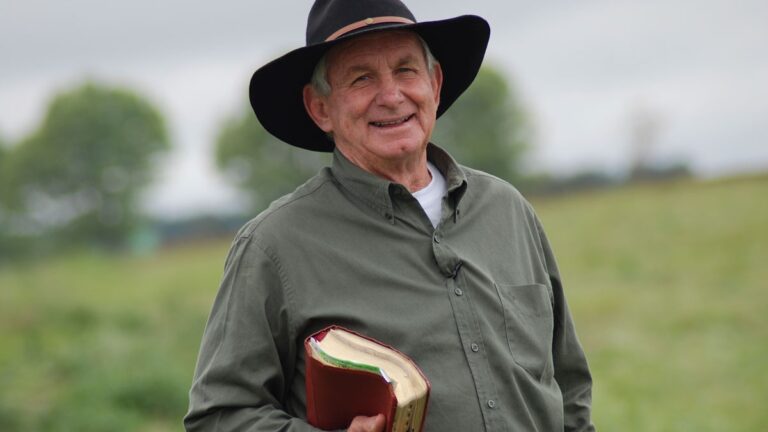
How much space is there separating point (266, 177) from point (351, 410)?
50.6m

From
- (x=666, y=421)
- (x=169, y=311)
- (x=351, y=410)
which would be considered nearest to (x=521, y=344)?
(x=351, y=410)

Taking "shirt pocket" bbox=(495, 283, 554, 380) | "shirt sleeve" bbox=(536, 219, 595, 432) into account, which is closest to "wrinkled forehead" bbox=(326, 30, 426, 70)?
"shirt pocket" bbox=(495, 283, 554, 380)

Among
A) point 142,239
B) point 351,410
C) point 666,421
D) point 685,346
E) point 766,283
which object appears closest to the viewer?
point 351,410

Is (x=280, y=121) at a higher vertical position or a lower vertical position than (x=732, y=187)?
higher

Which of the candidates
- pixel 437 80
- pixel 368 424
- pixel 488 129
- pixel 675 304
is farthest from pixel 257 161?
pixel 368 424

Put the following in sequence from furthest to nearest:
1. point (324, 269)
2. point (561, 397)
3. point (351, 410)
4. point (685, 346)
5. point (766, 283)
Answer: point (766, 283)
point (685, 346)
point (561, 397)
point (324, 269)
point (351, 410)

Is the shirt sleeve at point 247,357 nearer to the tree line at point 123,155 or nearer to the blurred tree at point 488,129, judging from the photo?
the tree line at point 123,155

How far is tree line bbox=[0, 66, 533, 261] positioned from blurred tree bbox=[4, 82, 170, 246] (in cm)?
5

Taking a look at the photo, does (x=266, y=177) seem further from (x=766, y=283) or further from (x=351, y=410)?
(x=351, y=410)

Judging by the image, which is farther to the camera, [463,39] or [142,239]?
[142,239]

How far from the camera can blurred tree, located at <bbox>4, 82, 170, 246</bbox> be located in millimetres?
51312

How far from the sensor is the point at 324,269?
3.03m

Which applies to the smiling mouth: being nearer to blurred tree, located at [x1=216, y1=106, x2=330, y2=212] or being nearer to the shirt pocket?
the shirt pocket

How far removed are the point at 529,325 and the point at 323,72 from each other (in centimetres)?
107
